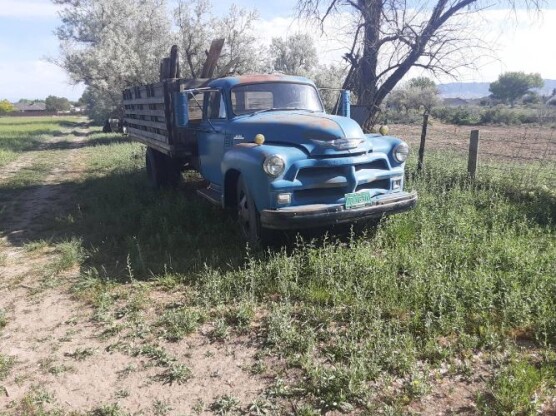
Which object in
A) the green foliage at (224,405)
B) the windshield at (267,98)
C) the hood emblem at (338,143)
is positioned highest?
the windshield at (267,98)

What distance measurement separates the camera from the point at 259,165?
4.96 metres

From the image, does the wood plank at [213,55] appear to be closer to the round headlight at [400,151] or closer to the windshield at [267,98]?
the windshield at [267,98]

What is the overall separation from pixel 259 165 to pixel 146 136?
5.39 m

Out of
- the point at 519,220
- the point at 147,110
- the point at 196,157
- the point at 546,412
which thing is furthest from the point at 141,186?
the point at 546,412

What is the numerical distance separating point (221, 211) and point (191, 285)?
257cm

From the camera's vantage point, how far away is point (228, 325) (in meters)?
4.12

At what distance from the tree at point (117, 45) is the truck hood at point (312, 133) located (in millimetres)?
21939

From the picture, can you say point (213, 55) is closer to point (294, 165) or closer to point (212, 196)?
point (212, 196)

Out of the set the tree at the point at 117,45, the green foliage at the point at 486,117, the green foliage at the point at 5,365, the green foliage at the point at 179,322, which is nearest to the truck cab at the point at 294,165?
the green foliage at the point at 179,322

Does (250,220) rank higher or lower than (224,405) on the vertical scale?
higher

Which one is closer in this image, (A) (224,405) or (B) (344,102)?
(A) (224,405)

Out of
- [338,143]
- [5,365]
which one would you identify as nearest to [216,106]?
[338,143]

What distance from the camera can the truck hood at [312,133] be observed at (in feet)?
17.0

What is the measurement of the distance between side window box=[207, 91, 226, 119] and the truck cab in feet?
0.19
